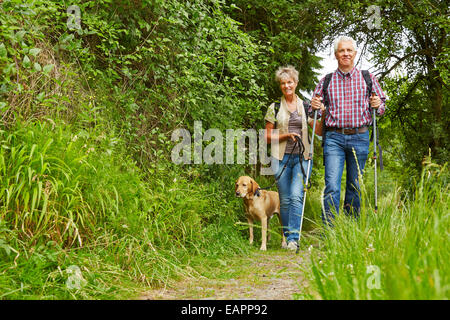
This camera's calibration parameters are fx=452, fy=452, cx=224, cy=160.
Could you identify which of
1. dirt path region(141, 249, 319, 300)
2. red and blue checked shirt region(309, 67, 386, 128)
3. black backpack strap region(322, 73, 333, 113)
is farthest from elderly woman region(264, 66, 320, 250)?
dirt path region(141, 249, 319, 300)

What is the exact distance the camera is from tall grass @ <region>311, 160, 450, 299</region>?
6.91ft

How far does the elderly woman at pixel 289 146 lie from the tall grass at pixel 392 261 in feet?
8.60

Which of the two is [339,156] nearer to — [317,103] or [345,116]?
[345,116]

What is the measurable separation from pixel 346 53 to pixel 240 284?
124 inches

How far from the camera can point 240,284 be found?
417 centimetres

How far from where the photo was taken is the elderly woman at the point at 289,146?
645cm

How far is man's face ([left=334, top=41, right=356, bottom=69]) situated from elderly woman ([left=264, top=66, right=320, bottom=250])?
1086 millimetres

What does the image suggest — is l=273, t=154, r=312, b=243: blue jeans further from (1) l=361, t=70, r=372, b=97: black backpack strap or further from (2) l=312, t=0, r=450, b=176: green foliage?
(2) l=312, t=0, r=450, b=176: green foliage

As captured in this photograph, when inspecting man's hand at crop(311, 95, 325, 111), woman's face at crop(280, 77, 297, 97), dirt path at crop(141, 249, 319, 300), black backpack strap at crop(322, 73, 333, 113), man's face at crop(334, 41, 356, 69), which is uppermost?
man's face at crop(334, 41, 356, 69)

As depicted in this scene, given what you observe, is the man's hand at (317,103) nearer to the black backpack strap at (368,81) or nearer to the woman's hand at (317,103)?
the woman's hand at (317,103)

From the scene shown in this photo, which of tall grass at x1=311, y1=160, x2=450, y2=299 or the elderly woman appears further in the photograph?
the elderly woman

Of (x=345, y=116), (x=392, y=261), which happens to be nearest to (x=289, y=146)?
(x=345, y=116)

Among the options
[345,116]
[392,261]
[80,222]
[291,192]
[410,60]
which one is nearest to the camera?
[392,261]

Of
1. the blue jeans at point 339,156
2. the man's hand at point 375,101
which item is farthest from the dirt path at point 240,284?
the man's hand at point 375,101
